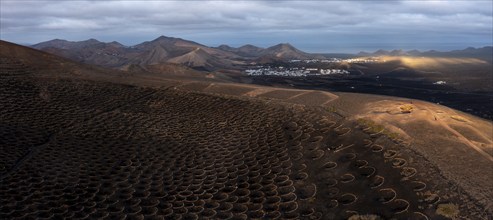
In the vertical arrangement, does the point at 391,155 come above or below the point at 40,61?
below

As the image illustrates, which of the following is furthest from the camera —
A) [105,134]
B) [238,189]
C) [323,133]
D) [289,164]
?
[105,134]

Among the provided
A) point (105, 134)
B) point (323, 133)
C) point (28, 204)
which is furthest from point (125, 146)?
point (323, 133)

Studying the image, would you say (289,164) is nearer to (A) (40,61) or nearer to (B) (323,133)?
→ (B) (323,133)

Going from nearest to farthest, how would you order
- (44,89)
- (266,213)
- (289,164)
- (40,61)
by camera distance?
(266,213), (289,164), (44,89), (40,61)

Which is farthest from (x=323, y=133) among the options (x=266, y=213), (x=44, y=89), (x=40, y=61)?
(x=40, y=61)

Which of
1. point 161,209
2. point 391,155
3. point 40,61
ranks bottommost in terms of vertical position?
point 161,209

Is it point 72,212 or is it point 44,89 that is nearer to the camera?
point 72,212

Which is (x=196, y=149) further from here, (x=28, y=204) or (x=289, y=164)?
(x=28, y=204)
